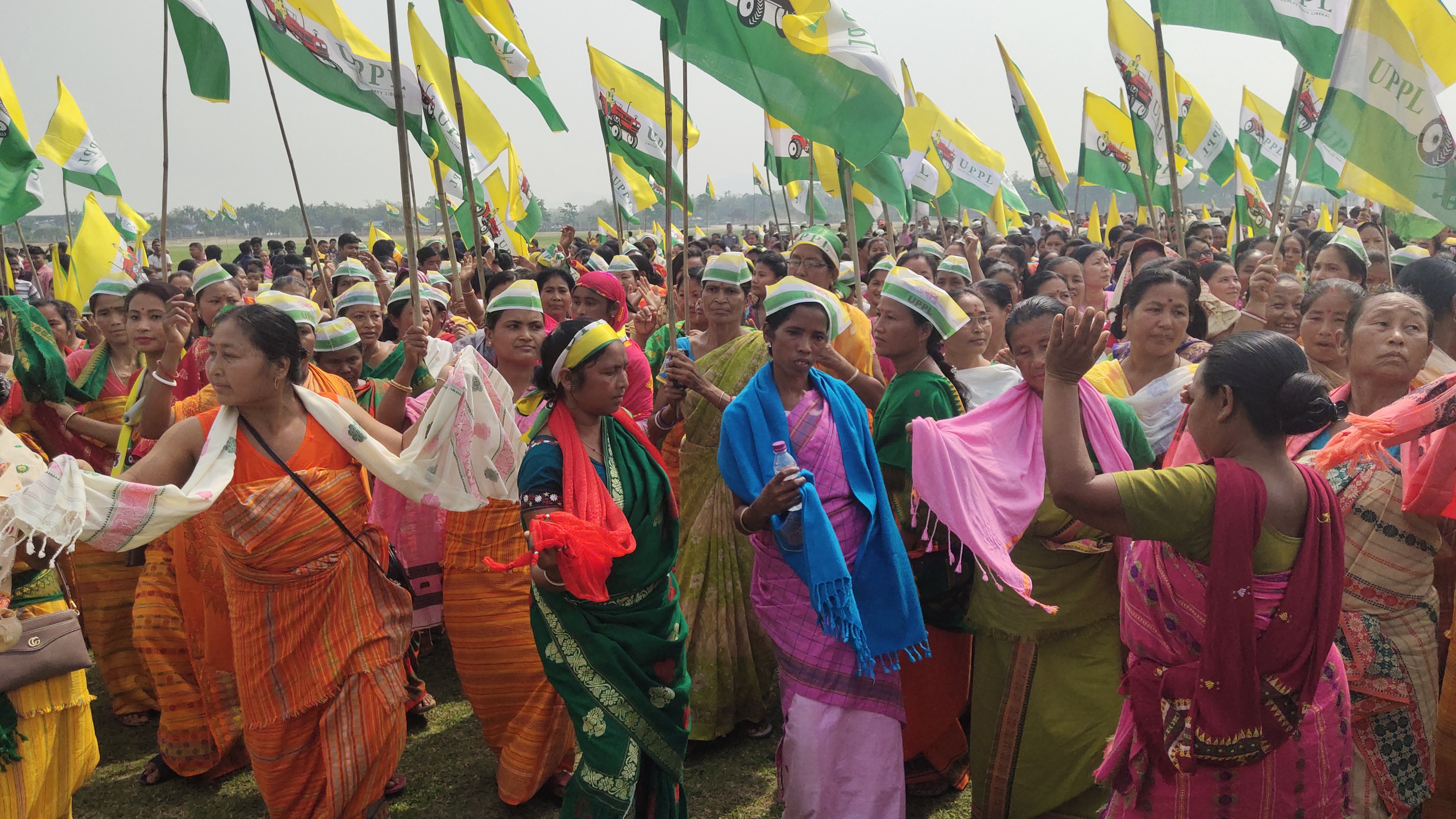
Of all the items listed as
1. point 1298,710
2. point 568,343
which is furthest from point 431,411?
point 1298,710

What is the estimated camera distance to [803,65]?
507 centimetres

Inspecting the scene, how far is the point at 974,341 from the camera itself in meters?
4.53

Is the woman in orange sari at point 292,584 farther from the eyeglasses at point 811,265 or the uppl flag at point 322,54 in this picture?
the eyeglasses at point 811,265

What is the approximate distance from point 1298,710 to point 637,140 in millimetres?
8008

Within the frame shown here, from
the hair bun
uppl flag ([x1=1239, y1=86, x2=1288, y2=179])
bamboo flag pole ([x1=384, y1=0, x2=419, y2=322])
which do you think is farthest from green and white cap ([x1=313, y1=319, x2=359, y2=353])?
uppl flag ([x1=1239, y1=86, x2=1288, y2=179])

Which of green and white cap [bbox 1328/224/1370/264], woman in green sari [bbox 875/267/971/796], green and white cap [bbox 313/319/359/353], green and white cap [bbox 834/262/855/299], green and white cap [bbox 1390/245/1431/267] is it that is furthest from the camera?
green and white cap [bbox 834/262/855/299]

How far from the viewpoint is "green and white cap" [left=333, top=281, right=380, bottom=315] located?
18.9 feet

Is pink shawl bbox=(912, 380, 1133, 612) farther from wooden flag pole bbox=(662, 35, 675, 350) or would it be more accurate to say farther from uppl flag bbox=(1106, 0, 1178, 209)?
uppl flag bbox=(1106, 0, 1178, 209)

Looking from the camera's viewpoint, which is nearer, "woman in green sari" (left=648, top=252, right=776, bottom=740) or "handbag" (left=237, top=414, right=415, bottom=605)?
"handbag" (left=237, top=414, right=415, bottom=605)

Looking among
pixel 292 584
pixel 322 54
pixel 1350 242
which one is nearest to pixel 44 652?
pixel 292 584

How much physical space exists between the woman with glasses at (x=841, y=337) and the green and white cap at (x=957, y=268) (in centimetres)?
81

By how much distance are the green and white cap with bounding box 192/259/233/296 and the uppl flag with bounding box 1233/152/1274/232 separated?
11.2 meters

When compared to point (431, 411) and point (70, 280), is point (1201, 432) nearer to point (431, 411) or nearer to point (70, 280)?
point (431, 411)

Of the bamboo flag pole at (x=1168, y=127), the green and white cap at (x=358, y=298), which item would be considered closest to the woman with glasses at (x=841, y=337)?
the bamboo flag pole at (x=1168, y=127)
